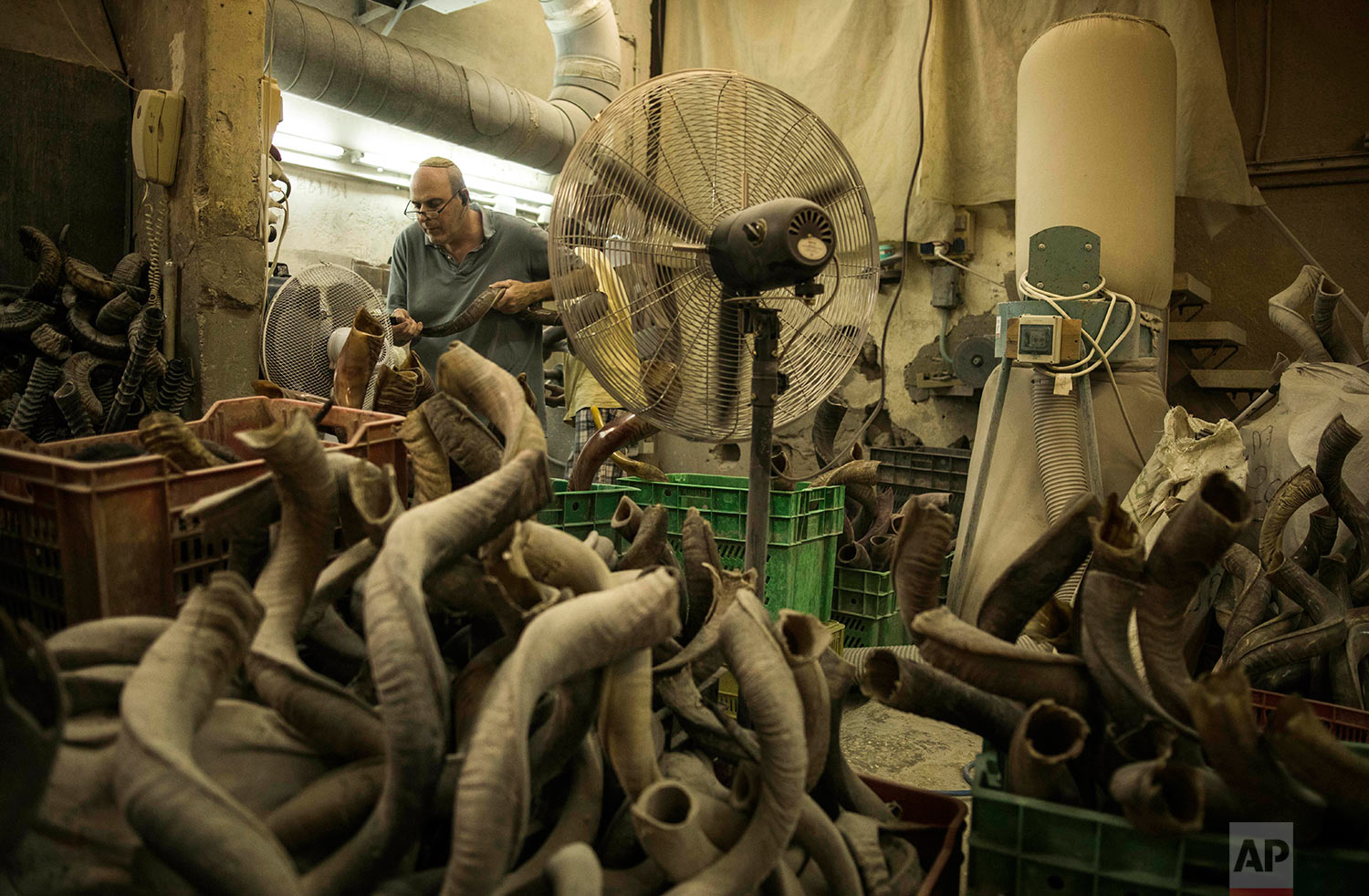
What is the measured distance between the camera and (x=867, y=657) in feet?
3.51

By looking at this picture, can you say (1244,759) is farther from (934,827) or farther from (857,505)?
(857,505)

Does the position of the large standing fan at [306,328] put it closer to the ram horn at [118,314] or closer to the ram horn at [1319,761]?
the ram horn at [118,314]

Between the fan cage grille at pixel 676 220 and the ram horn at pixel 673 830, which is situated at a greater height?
the fan cage grille at pixel 676 220

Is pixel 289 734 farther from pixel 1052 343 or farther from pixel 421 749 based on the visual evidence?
pixel 1052 343

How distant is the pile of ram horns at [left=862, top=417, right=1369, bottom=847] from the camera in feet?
2.75

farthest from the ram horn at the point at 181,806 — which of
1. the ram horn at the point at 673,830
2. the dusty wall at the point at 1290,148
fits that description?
the dusty wall at the point at 1290,148

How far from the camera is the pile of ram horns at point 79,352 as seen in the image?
2.28m

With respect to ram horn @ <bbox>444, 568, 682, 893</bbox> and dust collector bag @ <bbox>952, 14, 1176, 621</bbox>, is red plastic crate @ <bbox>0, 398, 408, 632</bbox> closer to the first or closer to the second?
ram horn @ <bbox>444, 568, 682, 893</bbox>

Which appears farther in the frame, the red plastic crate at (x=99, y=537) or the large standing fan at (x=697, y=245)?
the large standing fan at (x=697, y=245)

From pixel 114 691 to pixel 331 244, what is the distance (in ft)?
12.7

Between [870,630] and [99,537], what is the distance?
2.00m

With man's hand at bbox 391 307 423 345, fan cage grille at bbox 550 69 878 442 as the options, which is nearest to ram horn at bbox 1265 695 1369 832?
fan cage grille at bbox 550 69 878 442

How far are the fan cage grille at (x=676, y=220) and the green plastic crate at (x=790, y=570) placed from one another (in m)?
0.46

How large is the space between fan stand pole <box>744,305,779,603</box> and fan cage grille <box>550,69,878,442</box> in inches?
2.0
